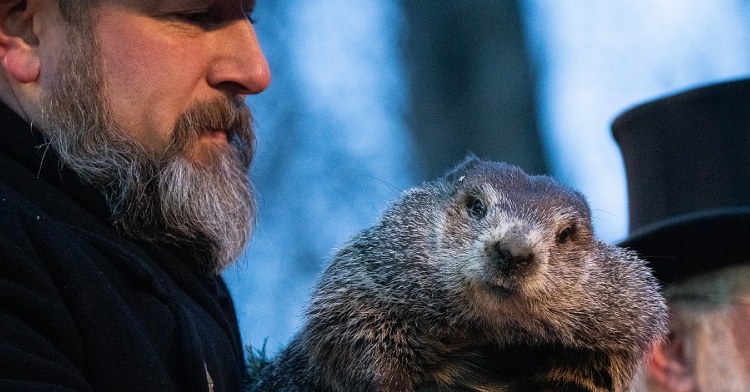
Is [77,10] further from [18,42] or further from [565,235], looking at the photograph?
[565,235]

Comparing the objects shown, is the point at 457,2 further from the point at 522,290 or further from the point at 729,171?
the point at 522,290

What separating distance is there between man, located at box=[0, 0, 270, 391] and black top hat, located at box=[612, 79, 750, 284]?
1.45 m

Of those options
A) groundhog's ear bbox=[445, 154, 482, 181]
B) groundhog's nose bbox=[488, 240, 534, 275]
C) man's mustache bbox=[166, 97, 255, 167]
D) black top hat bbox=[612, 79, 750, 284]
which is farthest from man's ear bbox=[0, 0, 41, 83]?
black top hat bbox=[612, 79, 750, 284]

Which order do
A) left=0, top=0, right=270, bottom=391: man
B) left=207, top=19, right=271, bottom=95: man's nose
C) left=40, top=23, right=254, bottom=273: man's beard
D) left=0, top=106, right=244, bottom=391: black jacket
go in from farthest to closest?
1. left=207, top=19, right=271, bottom=95: man's nose
2. left=40, top=23, right=254, bottom=273: man's beard
3. left=0, top=0, right=270, bottom=391: man
4. left=0, top=106, right=244, bottom=391: black jacket

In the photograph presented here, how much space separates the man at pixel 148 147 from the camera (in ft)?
8.30

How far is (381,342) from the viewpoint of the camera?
2.50m

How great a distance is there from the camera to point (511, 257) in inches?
92.7

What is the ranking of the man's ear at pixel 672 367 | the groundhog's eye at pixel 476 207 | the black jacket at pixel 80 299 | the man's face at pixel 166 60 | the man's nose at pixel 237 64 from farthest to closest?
the man's ear at pixel 672 367 → the man's nose at pixel 237 64 → the man's face at pixel 166 60 → the groundhog's eye at pixel 476 207 → the black jacket at pixel 80 299

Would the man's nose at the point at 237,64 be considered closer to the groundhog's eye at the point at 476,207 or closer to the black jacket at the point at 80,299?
the black jacket at the point at 80,299

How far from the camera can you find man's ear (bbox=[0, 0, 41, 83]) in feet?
9.54

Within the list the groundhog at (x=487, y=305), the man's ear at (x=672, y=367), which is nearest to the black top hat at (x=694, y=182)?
the man's ear at (x=672, y=367)

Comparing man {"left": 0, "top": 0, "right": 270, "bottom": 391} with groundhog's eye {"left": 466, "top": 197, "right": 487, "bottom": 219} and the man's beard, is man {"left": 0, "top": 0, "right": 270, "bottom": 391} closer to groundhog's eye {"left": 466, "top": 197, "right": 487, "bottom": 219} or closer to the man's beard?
the man's beard

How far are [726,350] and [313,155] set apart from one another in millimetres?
5227

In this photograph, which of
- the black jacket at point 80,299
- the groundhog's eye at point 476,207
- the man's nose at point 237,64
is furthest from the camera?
the man's nose at point 237,64
